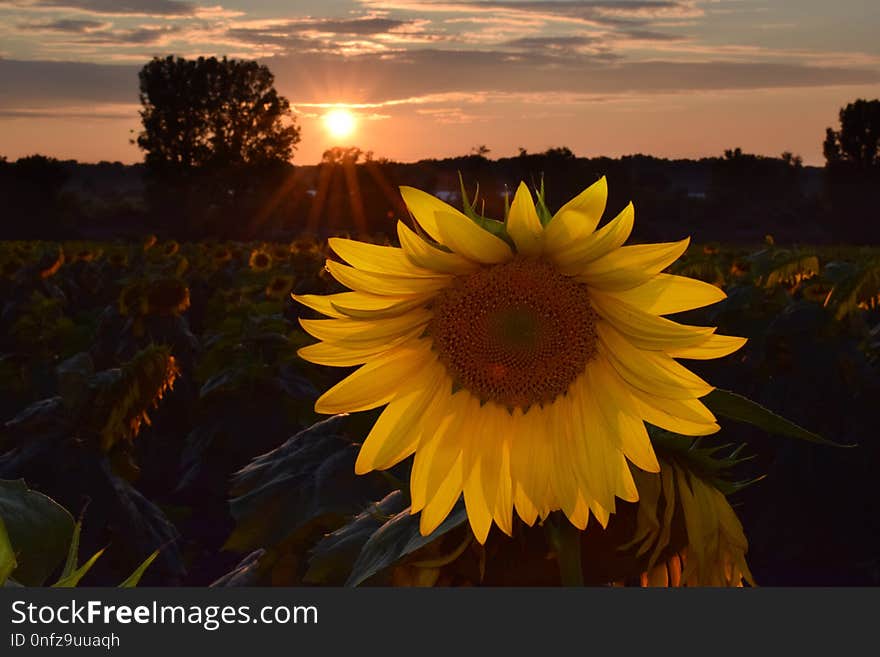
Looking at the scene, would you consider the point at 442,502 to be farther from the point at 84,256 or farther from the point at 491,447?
the point at 84,256

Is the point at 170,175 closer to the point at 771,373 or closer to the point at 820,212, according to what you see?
the point at 820,212

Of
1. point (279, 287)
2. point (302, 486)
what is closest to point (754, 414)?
point (302, 486)

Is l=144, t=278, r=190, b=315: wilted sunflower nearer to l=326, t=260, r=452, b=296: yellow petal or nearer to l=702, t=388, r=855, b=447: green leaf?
l=326, t=260, r=452, b=296: yellow petal

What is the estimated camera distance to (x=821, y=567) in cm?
679

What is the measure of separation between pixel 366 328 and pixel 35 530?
51 centimetres

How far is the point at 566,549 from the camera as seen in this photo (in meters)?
1.33

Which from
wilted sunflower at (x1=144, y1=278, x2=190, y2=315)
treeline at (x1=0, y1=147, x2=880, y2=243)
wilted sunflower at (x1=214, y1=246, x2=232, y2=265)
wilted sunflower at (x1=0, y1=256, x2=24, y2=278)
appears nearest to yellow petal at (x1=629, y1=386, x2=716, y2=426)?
wilted sunflower at (x1=144, y1=278, x2=190, y2=315)

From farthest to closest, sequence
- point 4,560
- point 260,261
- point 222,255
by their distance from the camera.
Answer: point 222,255
point 260,261
point 4,560

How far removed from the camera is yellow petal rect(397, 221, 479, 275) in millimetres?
1339

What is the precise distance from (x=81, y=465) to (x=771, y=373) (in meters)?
4.59

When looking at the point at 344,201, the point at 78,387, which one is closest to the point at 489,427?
the point at 78,387

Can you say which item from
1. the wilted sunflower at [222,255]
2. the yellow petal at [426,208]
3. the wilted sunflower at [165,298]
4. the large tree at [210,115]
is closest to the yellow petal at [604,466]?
the yellow petal at [426,208]

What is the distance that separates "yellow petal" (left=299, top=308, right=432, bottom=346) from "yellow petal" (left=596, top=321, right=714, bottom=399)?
24 cm

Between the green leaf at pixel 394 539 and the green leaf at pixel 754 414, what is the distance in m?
0.33
